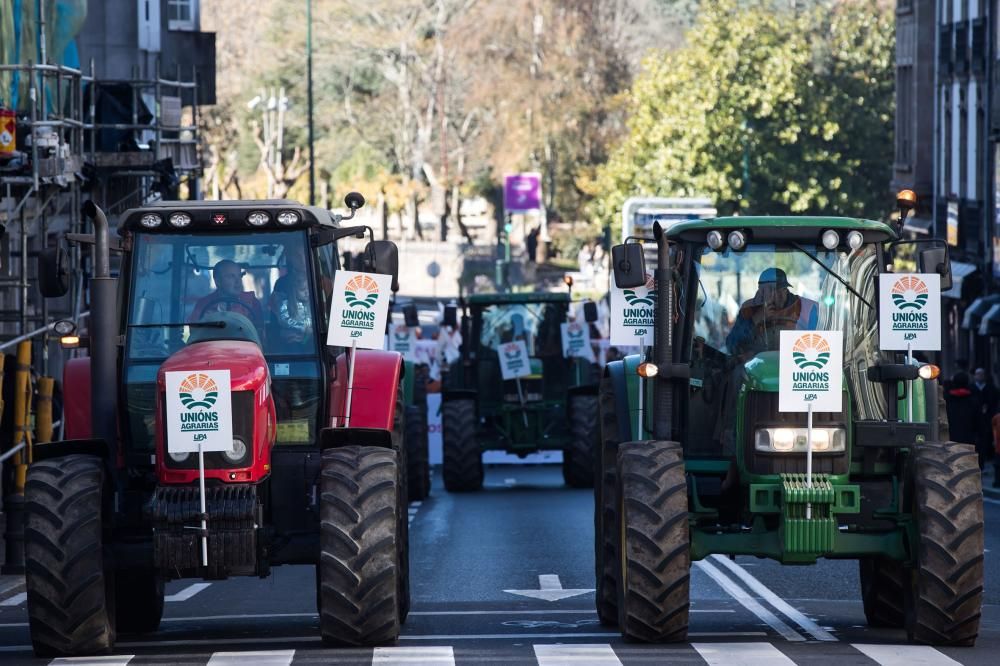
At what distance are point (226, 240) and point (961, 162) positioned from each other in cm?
4017

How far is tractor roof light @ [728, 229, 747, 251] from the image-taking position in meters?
12.6

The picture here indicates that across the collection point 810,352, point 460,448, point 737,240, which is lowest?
point 460,448

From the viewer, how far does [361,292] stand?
12.7 meters

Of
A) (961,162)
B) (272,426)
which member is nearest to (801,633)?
(272,426)

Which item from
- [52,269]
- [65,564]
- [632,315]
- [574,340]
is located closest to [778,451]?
[632,315]

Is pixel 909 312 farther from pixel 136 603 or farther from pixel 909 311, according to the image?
pixel 136 603

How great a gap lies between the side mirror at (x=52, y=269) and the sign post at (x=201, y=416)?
1372 millimetres

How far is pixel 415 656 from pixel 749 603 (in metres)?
4.30

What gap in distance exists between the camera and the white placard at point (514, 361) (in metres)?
29.8

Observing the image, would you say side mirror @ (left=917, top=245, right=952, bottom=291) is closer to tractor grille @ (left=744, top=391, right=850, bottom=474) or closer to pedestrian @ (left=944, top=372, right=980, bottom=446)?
tractor grille @ (left=744, top=391, right=850, bottom=474)

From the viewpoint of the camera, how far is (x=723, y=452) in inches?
500

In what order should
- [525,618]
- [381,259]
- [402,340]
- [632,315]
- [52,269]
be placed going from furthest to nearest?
[402,340], [525,618], [632,315], [381,259], [52,269]

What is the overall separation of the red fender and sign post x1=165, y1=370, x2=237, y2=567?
5.08 ft

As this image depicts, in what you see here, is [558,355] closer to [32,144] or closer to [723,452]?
[32,144]
